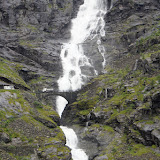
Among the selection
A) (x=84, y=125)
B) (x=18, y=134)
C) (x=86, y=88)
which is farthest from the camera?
(x=86, y=88)

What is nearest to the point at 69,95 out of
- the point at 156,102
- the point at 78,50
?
the point at 156,102

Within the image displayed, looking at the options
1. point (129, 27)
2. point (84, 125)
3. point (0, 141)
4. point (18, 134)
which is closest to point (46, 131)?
point (18, 134)

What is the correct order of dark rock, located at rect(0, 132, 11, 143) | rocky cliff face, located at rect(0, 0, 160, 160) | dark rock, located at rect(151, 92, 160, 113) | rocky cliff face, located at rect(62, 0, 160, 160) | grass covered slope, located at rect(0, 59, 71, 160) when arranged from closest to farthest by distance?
1. dark rock, located at rect(0, 132, 11, 143)
2. grass covered slope, located at rect(0, 59, 71, 160)
3. rocky cliff face, located at rect(0, 0, 160, 160)
4. rocky cliff face, located at rect(62, 0, 160, 160)
5. dark rock, located at rect(151, 92, 160, 113)

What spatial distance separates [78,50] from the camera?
78.3 m

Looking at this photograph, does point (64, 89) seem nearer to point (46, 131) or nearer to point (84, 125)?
point (84, 125)

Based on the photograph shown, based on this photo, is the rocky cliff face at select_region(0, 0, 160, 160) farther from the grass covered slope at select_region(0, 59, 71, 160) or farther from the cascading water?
the cascading water

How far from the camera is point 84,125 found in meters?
46.0

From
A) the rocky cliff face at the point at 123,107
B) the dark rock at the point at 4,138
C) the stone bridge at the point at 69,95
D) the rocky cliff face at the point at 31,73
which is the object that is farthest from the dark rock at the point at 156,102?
the stone bridge at the point at 69,95

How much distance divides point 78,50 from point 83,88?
2556 centimetres

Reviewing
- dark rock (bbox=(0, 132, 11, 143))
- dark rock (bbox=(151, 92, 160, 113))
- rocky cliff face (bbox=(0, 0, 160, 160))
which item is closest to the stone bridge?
rocky cliff face (bbox=(0, 0, 160, 160))

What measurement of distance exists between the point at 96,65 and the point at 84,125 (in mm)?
29605

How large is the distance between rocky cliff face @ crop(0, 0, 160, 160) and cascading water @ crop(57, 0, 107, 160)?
213cm

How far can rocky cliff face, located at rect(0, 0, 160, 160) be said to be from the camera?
95.7 ft

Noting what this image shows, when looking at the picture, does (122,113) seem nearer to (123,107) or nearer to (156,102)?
(123,107)
